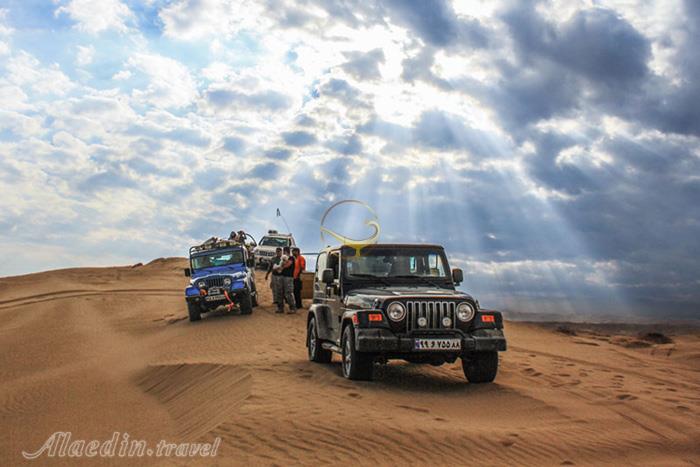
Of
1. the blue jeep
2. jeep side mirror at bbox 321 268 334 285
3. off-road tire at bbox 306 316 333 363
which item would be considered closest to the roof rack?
the blue jeep

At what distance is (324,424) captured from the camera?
7758 mm

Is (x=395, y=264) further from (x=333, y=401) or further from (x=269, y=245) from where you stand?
(x=269, y=245)

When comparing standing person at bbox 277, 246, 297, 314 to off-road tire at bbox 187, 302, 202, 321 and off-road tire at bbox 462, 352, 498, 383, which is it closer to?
off-road tire at bbox 187, 302, 202, 321

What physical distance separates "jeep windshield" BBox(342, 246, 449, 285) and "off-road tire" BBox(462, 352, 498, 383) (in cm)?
149

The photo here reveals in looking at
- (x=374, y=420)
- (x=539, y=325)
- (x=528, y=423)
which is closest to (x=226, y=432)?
(x=374, y=420)

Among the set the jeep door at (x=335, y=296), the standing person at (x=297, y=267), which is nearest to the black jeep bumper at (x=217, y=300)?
the standing person at (x=297, y=267)

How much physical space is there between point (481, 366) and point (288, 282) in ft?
38.4

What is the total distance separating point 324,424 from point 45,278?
42.2m

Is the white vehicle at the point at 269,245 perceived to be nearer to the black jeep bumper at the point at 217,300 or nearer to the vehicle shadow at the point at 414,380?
the black jeep bumper at the point at 217,300

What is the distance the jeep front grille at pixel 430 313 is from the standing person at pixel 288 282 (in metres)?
11.1

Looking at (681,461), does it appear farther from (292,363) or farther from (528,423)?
(292,363)

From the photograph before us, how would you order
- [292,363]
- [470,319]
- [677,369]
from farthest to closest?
[677,369]
[292,363]
[470,319]

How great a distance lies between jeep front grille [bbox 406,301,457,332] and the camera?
9.90 m

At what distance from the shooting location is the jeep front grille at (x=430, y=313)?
9898 millimetres
